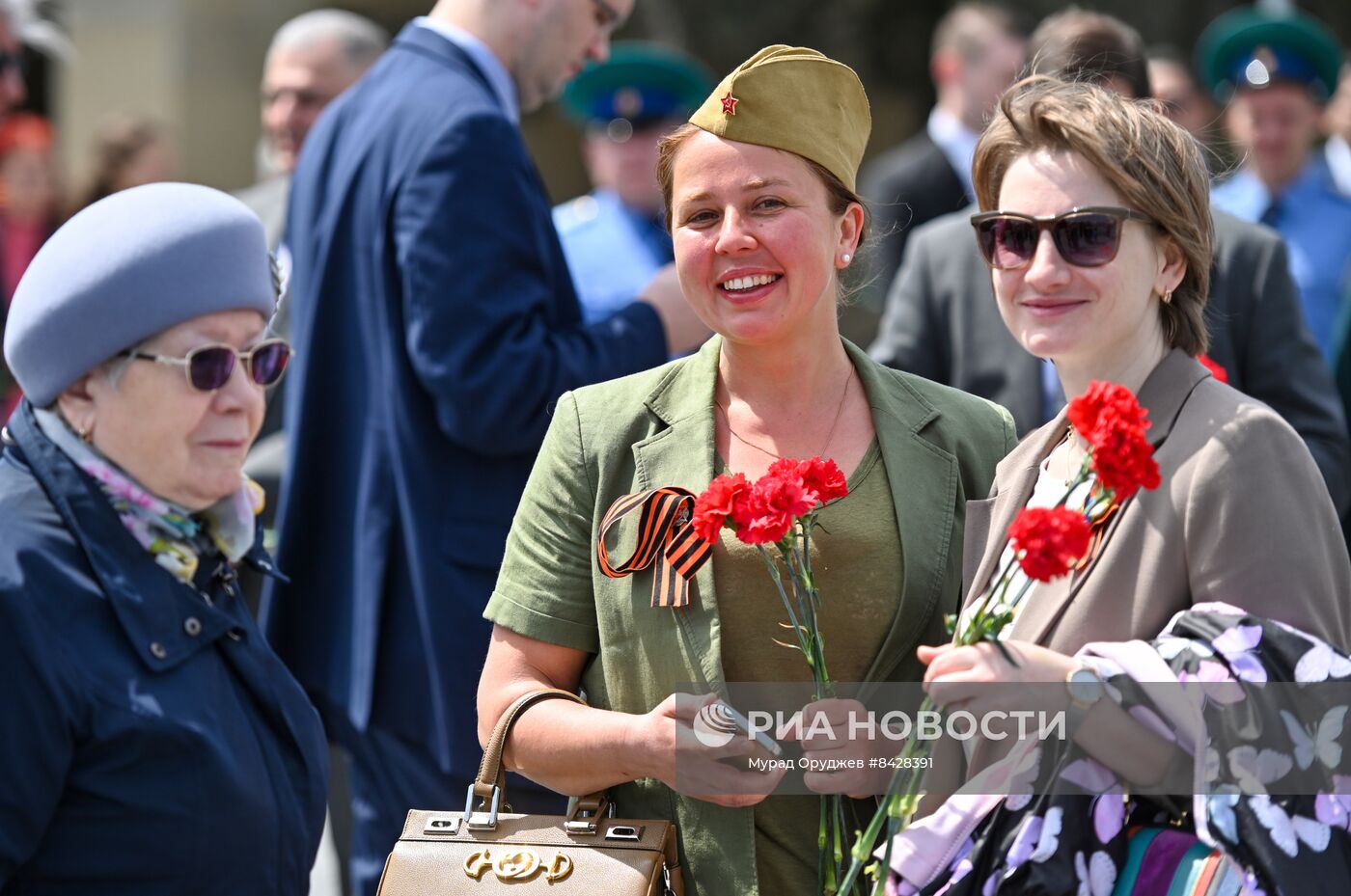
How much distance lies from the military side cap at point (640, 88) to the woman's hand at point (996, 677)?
493 centimetres

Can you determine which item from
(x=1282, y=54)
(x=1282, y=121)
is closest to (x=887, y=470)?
(x=1282, y=121)

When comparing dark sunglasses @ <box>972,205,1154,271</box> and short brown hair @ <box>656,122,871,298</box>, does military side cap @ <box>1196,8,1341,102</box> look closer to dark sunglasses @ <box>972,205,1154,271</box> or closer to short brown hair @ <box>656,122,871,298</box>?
short brown hair @ <box>656,122,871,298</box>

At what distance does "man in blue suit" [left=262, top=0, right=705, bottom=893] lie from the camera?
3791 mm

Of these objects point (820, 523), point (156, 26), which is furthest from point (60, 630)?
point (156, 26)

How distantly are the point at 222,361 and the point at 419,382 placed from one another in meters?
1.07

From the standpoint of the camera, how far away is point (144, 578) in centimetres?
268

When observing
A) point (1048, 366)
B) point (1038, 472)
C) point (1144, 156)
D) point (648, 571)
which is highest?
point (1144, 156)

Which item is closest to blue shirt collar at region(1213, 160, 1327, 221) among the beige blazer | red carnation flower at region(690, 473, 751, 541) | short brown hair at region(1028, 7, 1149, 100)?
short brown hair at region(1028, 7, 1149, 100)

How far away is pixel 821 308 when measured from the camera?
276 cm

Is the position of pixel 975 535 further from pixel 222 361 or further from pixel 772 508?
pixel 222 361

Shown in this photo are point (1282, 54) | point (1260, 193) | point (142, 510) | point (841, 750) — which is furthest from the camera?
point (1282, 54)

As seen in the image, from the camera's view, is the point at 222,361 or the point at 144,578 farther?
the point at 222,361

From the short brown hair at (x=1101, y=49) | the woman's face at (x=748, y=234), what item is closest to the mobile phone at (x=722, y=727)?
the woman's face at (x=748, y=234)

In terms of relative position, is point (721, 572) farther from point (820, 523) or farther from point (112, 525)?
point (112, 525)
